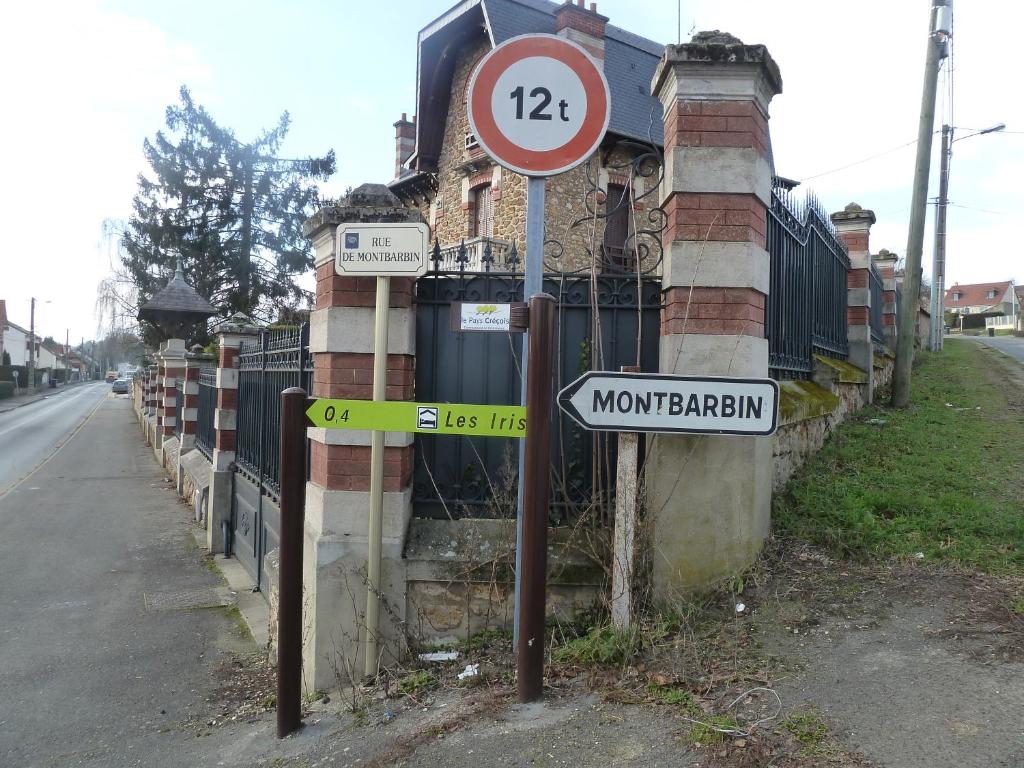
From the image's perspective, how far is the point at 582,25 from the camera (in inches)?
796

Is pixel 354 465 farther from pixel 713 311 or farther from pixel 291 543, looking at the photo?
pixel 713 311

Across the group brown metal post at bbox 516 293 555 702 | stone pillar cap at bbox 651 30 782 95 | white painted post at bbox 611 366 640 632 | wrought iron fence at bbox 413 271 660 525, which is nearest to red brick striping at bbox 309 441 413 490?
wrought iron fence at bbox 413 271 660 525

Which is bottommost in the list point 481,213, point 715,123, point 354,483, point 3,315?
point 354,483

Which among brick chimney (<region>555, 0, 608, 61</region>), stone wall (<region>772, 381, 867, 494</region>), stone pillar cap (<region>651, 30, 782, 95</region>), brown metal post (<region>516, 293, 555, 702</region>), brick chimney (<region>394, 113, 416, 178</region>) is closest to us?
brown metal post (<region>516, 293, 555, 702</region>)

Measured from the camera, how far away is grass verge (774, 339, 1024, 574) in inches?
166

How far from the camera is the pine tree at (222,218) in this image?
2959 cm

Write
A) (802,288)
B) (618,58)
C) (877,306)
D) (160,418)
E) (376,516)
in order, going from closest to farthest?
1. (376,516)
2. (802,288)
3. (877,306)
4. (160,418)
5. (618,58)

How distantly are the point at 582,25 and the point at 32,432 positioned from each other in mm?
23704

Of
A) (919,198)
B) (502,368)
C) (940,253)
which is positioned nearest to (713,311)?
(502,368)

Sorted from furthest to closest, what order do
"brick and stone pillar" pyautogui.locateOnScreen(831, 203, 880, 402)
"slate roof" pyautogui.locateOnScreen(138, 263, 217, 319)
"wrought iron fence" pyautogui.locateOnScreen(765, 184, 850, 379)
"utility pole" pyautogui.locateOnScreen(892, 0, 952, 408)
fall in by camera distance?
"slate roof" pyautogui.locateOnScreen(138, 263, 217, 319), "brick and stone pillar" pyautogui.locateOnScreen(831, 203, 880, 402), "utility pole" pyautogui.locateOnScreen(892, 0, 952, 408), "wrought iron fence" pyautogui.locateOnScreen(765, 184, 850, 379)

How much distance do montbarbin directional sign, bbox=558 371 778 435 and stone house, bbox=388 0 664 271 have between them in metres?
14.7

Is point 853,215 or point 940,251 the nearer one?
point 853,215

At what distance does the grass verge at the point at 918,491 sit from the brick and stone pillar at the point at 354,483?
7.95 ft

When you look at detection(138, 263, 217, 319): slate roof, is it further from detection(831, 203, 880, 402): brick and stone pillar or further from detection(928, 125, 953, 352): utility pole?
detection(928, 125, 953, 352): utility pole
